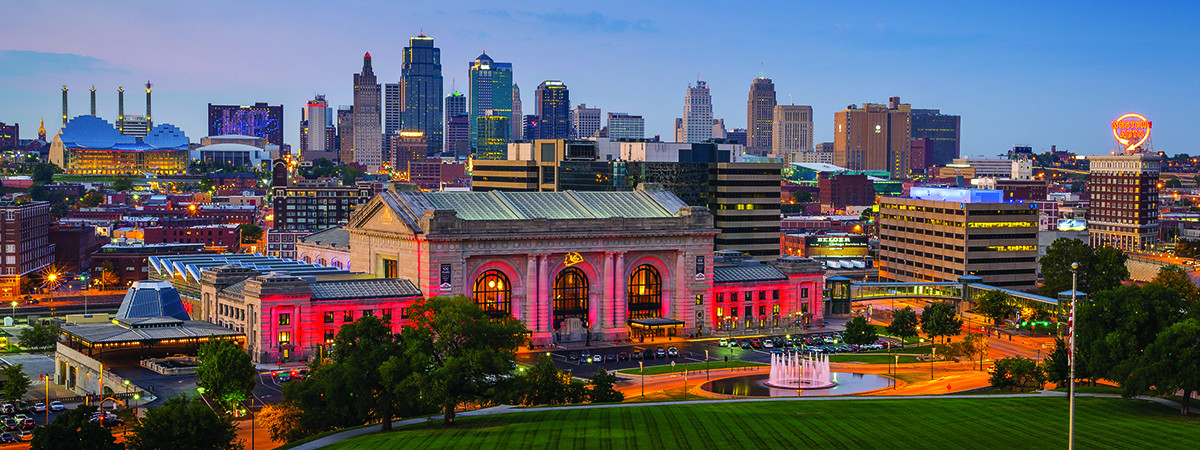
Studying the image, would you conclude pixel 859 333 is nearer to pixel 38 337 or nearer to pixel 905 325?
pixel 905 325

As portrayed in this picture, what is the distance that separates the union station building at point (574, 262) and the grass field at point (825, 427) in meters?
56.8

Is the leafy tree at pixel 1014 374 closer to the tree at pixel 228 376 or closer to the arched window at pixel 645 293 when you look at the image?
the arched window at pixel 645 293

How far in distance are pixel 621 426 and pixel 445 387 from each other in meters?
12.8

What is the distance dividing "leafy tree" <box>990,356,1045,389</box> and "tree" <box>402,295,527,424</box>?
42581 mm

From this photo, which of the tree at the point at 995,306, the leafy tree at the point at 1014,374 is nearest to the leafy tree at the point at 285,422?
the leafy tree at the point at 1014,374

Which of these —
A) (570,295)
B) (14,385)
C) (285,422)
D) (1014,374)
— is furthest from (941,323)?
(14,385)

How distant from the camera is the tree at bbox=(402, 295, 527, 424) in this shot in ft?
341

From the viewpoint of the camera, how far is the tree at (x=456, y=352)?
104 metres

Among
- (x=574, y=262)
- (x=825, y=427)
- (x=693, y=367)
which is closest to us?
(x=825, y=427)

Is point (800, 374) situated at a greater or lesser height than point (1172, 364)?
lesser

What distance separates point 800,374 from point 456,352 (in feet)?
131

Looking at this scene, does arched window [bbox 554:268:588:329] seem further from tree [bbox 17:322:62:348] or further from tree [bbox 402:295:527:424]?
tree [bbox 17:322:62:348]

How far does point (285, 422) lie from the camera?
348 feet

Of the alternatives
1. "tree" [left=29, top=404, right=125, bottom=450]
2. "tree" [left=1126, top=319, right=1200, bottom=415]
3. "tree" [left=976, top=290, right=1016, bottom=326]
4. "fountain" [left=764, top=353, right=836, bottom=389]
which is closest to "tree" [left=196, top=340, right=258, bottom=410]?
"tree" [left=29, top=404, right=125, bottom=450]
